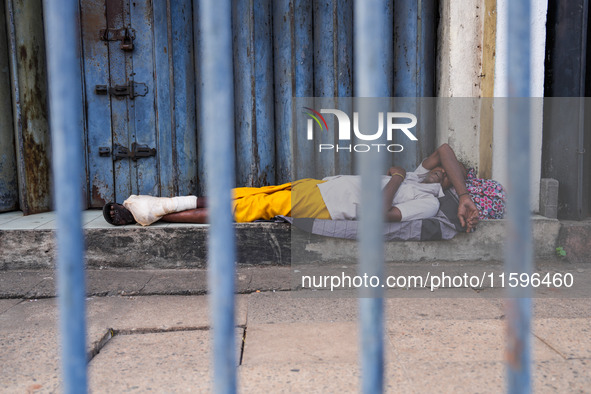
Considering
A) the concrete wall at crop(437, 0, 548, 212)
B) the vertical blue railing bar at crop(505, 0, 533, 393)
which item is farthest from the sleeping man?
the vertical blue railing bar at crop(505, 0, 533, 393)

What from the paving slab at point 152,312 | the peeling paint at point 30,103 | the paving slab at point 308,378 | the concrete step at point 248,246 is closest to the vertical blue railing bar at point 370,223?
the paving slab at point 308,378

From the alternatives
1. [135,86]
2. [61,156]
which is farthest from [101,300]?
[61,156]

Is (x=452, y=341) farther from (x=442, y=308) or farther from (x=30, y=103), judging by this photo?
(x=30, y=103)

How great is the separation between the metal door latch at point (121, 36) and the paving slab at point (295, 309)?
238 cm

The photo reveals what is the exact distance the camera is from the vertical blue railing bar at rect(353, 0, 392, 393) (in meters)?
0.59

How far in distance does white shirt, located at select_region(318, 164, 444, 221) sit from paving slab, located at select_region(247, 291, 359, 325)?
76 centimetres

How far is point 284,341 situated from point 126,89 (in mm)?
2694

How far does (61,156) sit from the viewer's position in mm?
625

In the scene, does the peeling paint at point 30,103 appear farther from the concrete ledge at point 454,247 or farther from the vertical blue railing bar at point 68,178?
the vertical blue railing bar at point 68,178

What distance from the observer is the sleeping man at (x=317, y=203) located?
314 centimetres

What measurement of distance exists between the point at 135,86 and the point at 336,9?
1.78m

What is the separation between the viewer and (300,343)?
194 cm

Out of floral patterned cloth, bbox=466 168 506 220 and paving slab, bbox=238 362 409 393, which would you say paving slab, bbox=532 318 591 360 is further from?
floral patterned cloth, bbox=466 168 506 220

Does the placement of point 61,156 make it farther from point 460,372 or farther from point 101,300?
point 101,300
